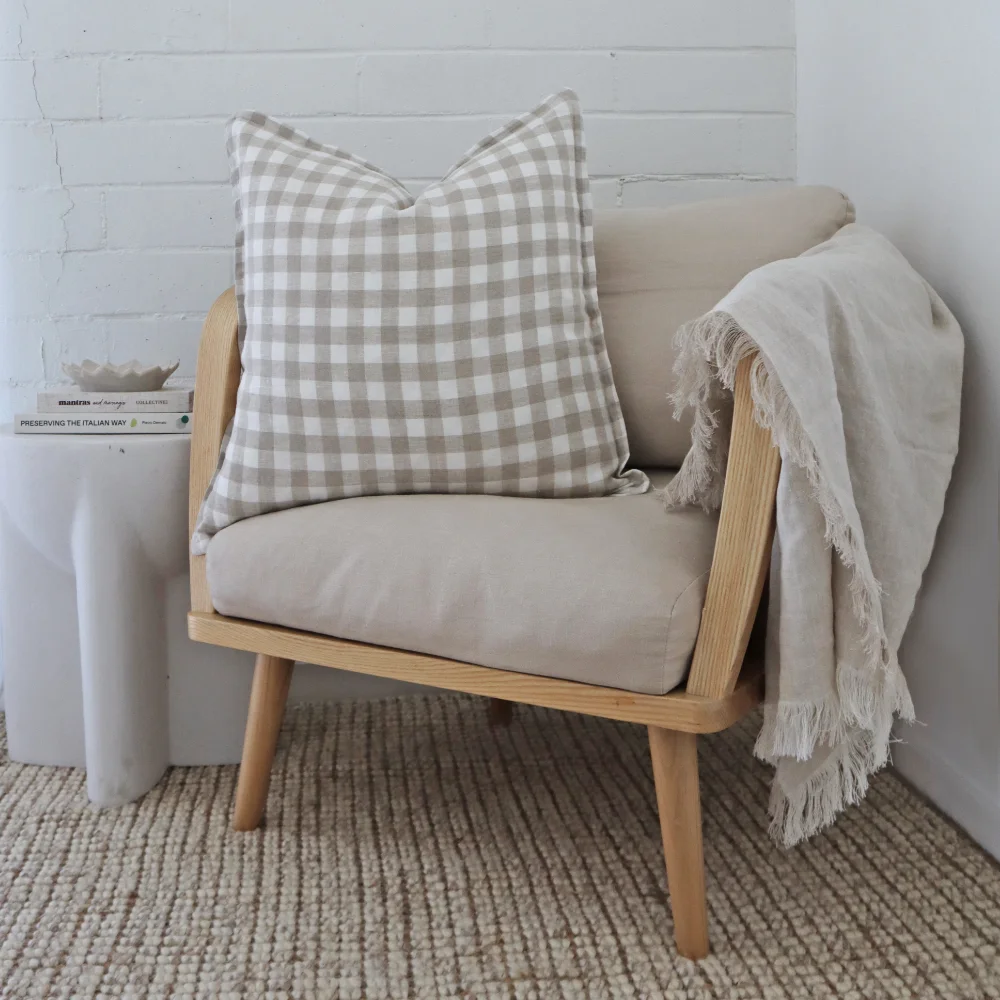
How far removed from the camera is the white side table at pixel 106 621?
1260 mm

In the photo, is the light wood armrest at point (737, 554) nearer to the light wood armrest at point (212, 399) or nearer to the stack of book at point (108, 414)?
the light wood armrest at point (212, 399)

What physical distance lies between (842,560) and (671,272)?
521 millimetres

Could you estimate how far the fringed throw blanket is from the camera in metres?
0.83

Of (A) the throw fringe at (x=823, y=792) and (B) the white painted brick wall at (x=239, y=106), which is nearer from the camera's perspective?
(A) the throw fringe at (x=823, y=792)

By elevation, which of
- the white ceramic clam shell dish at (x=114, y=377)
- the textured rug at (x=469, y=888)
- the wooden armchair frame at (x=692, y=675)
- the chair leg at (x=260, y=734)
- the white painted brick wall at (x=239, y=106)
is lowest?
the textured rug at (x=469, y=888)

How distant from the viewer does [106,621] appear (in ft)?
4.20

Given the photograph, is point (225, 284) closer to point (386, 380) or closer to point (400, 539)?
point (386, 380)

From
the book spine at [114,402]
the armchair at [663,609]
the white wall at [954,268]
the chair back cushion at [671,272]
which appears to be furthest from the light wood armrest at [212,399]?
the white wall at [954,268]

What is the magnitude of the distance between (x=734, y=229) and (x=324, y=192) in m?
0.50

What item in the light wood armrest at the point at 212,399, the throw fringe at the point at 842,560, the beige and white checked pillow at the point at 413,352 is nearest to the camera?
the throw fringe at the point at 842,560

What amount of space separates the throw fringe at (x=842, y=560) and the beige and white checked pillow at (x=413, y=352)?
179mm

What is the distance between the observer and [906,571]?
37.9 inches

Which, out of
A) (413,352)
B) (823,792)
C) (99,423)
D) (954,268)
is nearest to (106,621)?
(99,423)

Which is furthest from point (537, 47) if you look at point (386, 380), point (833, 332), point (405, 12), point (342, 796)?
point (342, 796)
